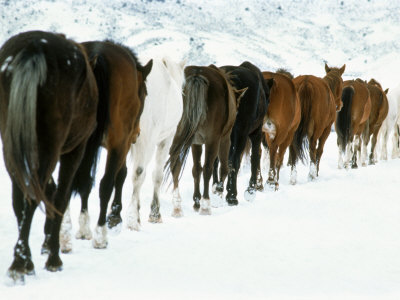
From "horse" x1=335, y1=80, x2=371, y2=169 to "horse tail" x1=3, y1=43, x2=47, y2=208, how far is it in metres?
10.3

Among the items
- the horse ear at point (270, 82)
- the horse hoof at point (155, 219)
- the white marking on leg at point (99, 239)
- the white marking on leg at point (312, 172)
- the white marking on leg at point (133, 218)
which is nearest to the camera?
the white marking on leg at point (99, 239)

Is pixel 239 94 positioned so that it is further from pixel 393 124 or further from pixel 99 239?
pixel 393 124

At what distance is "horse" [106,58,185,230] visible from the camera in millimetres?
5496

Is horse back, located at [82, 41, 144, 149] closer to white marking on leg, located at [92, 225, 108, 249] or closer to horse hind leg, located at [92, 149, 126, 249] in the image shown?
horse hind leg, located at [92, 149, 126, 249]

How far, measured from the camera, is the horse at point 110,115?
4.22 m

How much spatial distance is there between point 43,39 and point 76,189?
1401 mm

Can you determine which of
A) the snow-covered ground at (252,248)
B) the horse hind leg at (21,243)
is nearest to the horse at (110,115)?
the snow-covered ground at (252,248)

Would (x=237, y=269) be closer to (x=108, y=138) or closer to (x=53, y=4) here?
(x=108, y=138)

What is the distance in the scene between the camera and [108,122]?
4.20 m

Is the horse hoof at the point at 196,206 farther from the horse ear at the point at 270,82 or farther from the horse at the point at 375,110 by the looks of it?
the horse at the point at 375,110

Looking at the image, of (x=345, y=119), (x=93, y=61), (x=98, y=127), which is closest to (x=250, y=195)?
(x=98, y=127)

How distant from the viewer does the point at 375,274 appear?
406cm

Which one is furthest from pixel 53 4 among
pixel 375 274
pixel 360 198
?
pixel 375 274

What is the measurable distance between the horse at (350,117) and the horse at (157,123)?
23.4ft
